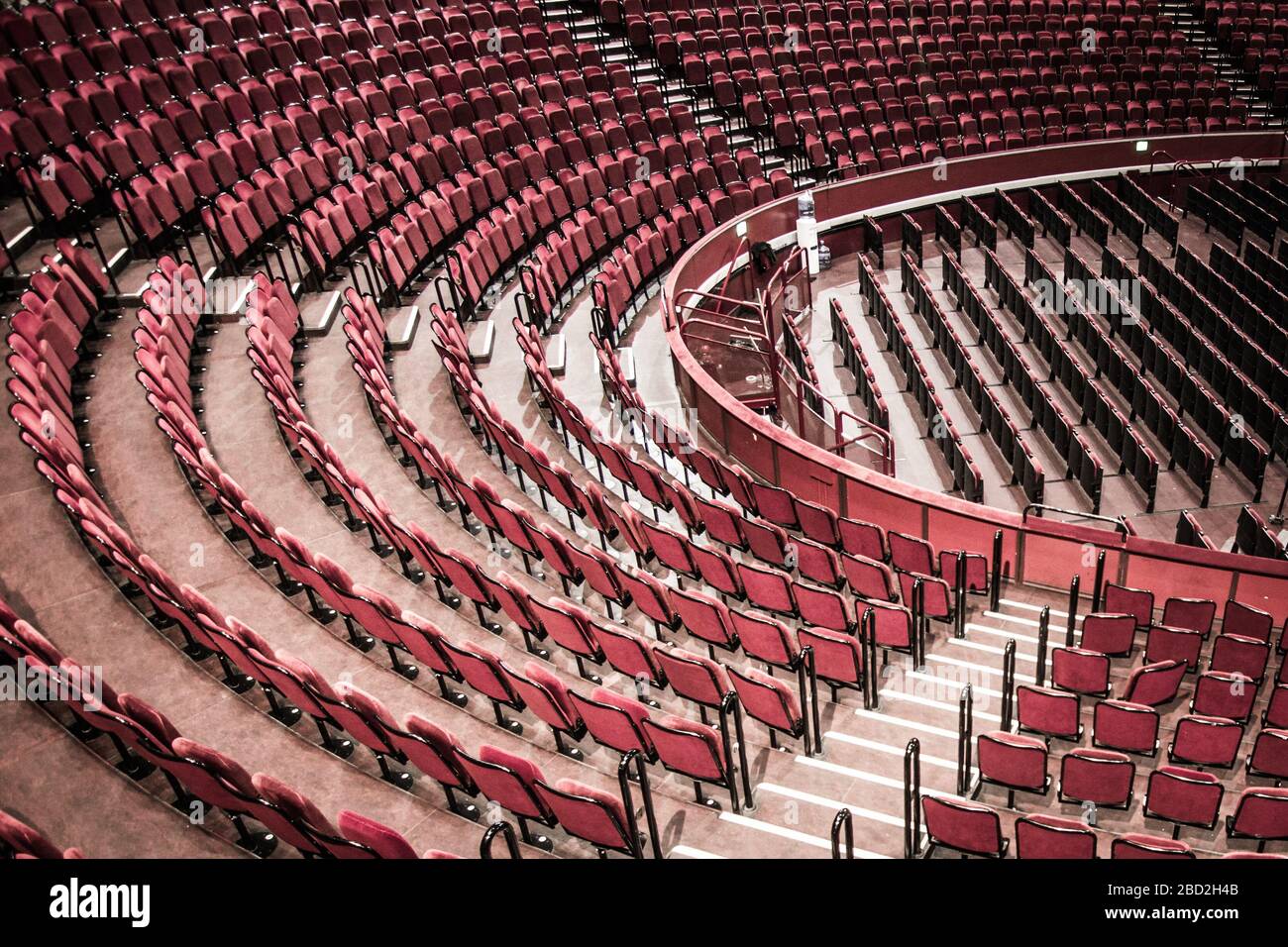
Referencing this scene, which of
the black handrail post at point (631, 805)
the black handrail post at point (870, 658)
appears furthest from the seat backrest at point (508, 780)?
the black handrail post at point (870, 658)

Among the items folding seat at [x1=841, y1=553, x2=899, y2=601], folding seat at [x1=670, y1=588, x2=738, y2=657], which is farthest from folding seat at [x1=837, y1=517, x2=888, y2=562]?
folding seat at [x1=670, y1=588, x2=738, y2=657]

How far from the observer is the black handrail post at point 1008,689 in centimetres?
212

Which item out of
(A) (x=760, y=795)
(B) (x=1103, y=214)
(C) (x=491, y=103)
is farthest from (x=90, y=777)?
(B) (x=1103, y=214)

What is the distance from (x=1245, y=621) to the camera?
2396 mm

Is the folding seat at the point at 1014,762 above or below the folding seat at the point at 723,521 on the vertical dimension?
below

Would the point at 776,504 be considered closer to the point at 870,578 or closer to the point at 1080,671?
the point at 870,578

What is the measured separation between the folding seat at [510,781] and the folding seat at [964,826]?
670mm

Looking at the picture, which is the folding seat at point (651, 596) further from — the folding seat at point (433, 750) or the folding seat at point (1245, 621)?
the folding seat at point (1245, 621)

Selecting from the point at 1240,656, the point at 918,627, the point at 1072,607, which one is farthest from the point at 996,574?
the point at 1240,656

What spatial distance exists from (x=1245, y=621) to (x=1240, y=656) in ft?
0.57

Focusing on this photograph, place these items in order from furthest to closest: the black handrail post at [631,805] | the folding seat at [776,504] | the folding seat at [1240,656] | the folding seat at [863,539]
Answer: the folding seat at [776,504] < the folding seat at [863,539] < the folding seat at [1240,656] < the black handrail post at [631,805]

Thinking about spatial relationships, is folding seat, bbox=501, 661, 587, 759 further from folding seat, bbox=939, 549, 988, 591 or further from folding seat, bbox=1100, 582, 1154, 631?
folding seat, bbox=1100, 582, 1154, 631

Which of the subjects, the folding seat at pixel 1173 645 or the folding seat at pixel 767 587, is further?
the folding seat at pixel 767 587

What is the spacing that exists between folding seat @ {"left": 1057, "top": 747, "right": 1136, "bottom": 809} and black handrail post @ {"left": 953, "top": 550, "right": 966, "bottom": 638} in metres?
0.52
